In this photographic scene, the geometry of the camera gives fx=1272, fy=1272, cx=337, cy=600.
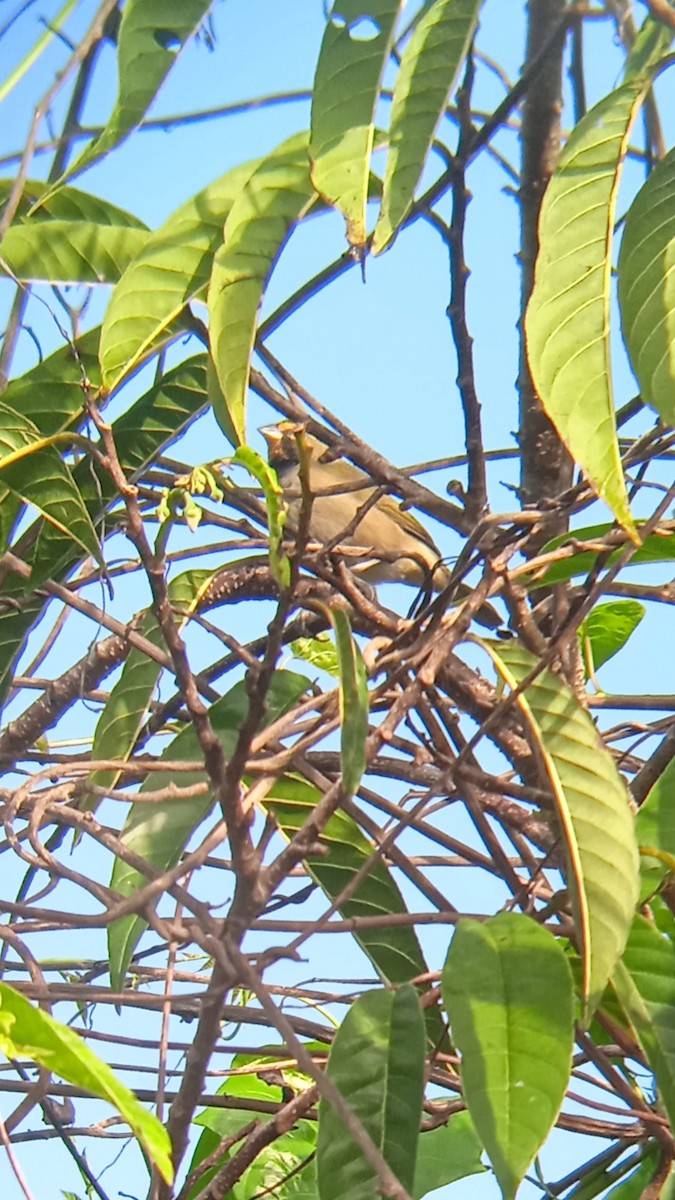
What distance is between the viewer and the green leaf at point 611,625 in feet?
4.29

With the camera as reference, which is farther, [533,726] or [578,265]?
[533,726]

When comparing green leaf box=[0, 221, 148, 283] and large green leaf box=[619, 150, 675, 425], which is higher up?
green leaf box=[0, 221, 148, 283]

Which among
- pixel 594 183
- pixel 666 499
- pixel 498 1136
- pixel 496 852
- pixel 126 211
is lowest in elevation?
pixel 498 1136

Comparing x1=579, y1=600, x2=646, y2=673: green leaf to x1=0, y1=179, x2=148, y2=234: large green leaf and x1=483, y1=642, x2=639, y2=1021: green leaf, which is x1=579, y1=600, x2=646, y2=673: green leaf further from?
x1=0, y1=179, x2=148, y2=234: large green leaf

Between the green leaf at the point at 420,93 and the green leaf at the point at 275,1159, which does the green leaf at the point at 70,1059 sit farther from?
the green leaf at the point at 275,1159

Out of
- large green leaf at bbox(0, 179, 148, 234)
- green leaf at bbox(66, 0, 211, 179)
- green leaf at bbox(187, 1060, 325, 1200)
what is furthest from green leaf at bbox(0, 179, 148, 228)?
green leaf at bbox(187, 1060, 325, 1200)

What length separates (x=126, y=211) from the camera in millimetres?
903

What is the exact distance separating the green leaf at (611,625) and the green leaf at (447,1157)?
1.49 feet

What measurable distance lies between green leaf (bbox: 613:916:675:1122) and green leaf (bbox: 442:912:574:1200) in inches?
4.6

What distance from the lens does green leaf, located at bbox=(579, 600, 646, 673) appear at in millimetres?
1307

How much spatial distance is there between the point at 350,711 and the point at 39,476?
1.08ft

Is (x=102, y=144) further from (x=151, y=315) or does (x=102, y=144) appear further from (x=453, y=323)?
(x=453, y=323)

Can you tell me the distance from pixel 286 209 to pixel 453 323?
0.77ft

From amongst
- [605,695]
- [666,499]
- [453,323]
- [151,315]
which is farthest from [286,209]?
[605,695]
